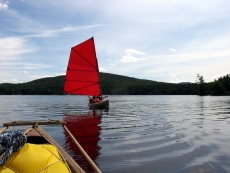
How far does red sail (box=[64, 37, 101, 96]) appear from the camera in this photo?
32.0 meters

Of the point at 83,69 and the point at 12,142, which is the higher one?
the point at 83,69

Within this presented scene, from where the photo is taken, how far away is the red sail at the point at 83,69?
105ft

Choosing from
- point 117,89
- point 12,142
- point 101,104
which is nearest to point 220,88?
point 117,89

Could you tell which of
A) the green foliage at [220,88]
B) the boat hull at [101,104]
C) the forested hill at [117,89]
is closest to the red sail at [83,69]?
the boat hull at [101,104]

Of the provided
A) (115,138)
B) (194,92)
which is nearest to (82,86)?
(115,138)

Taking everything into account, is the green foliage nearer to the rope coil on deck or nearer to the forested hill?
the forested hill

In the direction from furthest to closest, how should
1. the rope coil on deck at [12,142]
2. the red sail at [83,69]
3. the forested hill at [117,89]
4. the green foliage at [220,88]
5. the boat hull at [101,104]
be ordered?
the forested hill at [117,89], the green foliage at [220,88], the boat hull at [101,104], the red sail at [83,69], the rope coil on deck at [12,142]

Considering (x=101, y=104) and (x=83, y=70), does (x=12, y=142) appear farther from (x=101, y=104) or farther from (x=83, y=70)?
(x=101, y=104)

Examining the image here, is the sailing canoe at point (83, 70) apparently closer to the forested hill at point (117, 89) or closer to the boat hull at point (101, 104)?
the boat hull at point (101, 104)

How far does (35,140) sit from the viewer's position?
24.6 ft

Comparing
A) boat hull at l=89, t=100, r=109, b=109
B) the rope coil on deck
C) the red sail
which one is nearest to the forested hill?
boat hull at l=89, t=100, r=109, b=109

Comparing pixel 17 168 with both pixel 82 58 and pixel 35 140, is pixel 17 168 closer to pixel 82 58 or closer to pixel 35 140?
pixel 35 140

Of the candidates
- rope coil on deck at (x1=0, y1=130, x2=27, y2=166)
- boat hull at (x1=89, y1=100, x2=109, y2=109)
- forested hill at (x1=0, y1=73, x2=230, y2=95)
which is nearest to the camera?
rope coil on deck at (x1=0, y1=130, x2=27, y2=166)

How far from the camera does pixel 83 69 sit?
32.1 meters
